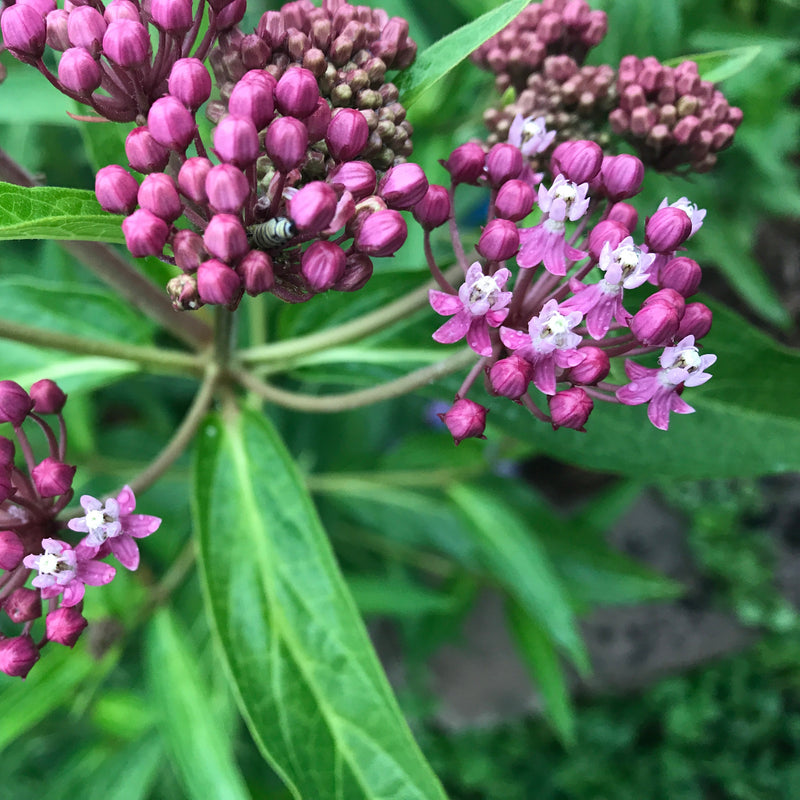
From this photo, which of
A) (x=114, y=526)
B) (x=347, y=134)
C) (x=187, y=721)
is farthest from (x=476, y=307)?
(x=187, y=721)

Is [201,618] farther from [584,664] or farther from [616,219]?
[616,219]

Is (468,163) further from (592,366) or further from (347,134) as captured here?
(592,366)

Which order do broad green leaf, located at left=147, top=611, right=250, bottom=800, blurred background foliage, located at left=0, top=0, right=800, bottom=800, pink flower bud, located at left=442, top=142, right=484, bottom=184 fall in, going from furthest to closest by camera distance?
blurred background foliage, located at left=0, top=0, right=800, bottom=800
broad green leaf, located at left=147, top=611, right=250, bottom=800
pink flower bud, located at left=442, top=142, right=484, bottom=184

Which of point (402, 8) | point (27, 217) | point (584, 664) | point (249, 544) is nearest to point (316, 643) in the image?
point (249, 544)

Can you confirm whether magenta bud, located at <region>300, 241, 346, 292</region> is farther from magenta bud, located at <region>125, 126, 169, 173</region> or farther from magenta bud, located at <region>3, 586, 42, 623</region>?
magenta bud, located at <region>3, 586, 42, 623</region>

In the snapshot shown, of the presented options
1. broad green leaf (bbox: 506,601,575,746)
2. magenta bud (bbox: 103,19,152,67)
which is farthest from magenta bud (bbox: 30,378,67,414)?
broad green leaf (bbox: 506,601,575,746)
